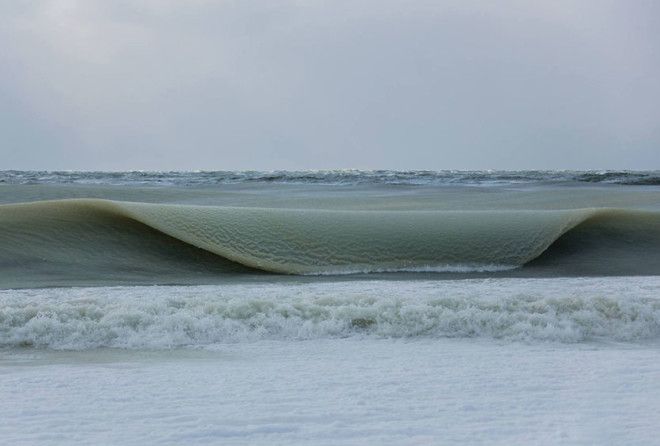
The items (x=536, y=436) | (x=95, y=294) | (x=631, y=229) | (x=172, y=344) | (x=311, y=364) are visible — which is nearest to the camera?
(x=536, y=436)

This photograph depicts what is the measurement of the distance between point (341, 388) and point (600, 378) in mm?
570

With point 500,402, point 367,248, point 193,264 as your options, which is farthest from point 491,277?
point 500,402

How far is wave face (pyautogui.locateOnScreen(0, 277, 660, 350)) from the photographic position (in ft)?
6.87

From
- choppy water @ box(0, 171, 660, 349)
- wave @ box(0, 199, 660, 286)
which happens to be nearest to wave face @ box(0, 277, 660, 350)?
choppy water @ box(0, 171, 660, 349)

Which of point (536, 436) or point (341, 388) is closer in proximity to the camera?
point (536, 436)

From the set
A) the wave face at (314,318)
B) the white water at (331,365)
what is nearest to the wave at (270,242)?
the white water at (331,365)

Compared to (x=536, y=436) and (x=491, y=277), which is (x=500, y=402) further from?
(x=491, y=277)

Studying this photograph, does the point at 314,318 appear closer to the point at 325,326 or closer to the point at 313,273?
the point at 325,326

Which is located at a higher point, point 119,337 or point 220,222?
point 220,222

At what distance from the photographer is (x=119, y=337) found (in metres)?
2.07

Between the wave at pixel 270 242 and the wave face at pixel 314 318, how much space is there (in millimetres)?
764

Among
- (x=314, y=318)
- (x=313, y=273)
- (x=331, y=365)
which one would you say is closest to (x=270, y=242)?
(x=313, y=273)

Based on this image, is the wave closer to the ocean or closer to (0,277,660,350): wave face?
the ocean

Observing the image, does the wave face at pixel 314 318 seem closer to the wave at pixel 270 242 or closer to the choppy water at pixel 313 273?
the choppy water at pixel 313 273
